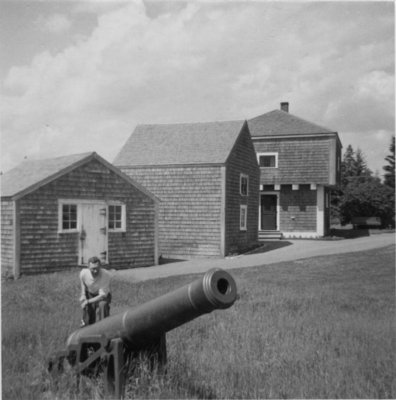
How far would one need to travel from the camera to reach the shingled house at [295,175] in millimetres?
30141

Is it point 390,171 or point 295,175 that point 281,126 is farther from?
point 390,171

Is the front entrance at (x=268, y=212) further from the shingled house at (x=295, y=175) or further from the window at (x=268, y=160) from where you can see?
the window at (x=268, y=160)

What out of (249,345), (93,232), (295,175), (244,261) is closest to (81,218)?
(93,232)

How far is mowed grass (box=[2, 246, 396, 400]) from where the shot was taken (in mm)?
6113

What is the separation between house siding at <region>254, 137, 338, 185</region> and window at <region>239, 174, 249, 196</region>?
16.3 feet

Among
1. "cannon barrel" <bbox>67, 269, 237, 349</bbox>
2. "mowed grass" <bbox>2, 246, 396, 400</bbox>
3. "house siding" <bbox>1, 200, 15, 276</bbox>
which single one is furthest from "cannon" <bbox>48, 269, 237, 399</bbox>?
"house siding" <bbox>1, 200, 15, 276</bbox>

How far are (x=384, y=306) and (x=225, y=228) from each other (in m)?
12.1

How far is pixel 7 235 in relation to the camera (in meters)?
16.2

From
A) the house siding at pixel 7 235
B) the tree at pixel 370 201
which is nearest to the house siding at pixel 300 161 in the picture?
the tree at pixel 370 201

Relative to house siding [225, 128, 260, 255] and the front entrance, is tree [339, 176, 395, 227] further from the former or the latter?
house siding [225, 128, 260, 255]

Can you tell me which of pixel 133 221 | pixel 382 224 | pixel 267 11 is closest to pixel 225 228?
pixel 133 221

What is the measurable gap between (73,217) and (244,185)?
33.7ft

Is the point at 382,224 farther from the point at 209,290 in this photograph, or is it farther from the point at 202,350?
the point at 209,290

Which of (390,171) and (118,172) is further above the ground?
(390,171)
